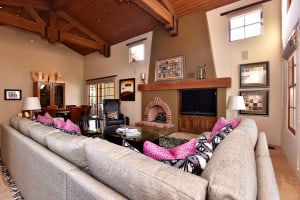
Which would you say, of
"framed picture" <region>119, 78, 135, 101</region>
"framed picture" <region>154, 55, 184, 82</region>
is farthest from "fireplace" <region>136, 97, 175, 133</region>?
"framed picture" <region>119, 78, 135, 101</region>

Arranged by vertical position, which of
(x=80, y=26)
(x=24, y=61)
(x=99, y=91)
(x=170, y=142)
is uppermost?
(x=80, y=26)

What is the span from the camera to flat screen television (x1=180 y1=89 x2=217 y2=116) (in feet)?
15.2

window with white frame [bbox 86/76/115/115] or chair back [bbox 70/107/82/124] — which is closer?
chair back [bbox 70/107/82/124]

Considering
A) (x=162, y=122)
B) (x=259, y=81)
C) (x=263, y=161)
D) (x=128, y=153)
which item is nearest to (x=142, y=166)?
(x=128, y=153)

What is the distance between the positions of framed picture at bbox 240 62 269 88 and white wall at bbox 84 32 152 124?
2.99m

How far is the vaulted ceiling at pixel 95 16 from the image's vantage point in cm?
461

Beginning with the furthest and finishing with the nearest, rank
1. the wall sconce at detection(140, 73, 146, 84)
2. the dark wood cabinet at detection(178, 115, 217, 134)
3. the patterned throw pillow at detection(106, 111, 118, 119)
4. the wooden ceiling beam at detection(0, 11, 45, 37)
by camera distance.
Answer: the wall sconce at detection(140, 73, 146, 84), the patterned throw pillow at detection(106, 111, 118, 119), the wooden ceiling beam at detection(0, 11, 45, 37), the dark wood cabinet at detection(178, 115, 217, 134)

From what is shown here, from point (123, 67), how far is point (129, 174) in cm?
622

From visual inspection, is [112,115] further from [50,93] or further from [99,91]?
[50,93]

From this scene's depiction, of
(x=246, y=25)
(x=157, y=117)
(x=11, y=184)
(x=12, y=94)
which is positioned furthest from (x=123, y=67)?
(x=11, y=184)

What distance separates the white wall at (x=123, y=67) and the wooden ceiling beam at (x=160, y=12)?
3.42ft

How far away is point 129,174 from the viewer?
2.64 feet

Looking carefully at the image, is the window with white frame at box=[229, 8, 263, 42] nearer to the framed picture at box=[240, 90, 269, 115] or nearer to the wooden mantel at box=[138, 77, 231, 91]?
the wooden mantel at box=[138, 77, 231, 91]

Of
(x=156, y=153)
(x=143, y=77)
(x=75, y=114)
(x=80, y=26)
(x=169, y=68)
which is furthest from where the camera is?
(x=75, y=114)
